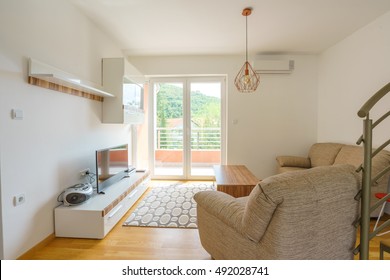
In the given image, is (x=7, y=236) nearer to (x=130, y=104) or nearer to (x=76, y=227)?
(x=76, y=227)

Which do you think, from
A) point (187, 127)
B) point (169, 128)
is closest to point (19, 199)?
point (169, 128)

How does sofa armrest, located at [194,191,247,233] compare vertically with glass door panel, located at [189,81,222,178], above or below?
below

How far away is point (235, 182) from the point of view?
103 inches

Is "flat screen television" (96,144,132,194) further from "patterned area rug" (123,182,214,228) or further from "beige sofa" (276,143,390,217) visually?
"beige sofa" (276,143,390,217)

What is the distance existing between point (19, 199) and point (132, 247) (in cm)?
106

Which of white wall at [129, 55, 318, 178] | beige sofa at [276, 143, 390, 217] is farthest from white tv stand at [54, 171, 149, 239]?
beige sofa at [276, 143, 390, 217]

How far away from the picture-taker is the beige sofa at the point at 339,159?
245cm

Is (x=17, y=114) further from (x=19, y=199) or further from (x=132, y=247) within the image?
(x=132, y=247)

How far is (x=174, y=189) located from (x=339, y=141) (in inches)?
119

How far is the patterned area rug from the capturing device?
253 cm

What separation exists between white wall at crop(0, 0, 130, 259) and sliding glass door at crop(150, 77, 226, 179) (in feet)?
6.08

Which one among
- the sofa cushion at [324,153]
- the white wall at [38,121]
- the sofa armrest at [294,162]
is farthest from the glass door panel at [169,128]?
the sofa cushion at [324,153]
